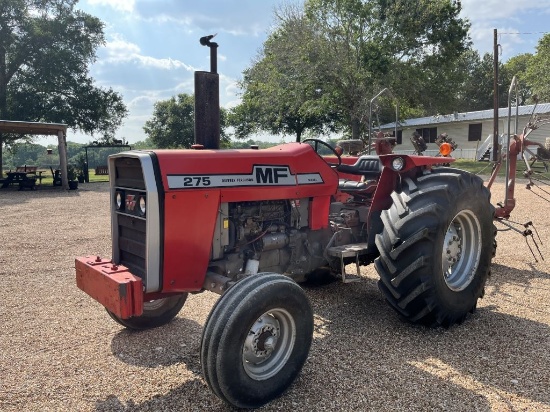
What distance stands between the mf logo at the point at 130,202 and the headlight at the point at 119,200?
97 mm

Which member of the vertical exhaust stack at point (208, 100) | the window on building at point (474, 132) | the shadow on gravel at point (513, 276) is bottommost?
the shadow on gravel at point (513, 276)

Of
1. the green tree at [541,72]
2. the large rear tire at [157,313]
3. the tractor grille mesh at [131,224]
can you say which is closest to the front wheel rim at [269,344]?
the tractor grille mesh at [131,224]

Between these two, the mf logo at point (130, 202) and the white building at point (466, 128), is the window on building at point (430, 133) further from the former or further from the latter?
the mf logo at point (130, 202)

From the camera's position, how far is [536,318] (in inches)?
149

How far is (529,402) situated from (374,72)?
18.9 m

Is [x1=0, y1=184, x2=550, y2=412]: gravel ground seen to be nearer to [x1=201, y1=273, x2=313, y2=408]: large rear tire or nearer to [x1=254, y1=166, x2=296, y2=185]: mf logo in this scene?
[x1=201, y1=273, x2=313, y2=408]: large rear tire

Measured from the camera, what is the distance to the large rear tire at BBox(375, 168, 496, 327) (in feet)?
10.7

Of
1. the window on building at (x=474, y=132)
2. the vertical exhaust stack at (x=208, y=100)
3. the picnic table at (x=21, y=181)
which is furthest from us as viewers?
the window on building at (x=474, y=132)

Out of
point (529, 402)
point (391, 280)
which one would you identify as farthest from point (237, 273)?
point (529, 402)

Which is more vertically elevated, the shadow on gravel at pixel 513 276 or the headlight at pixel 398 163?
the headlight at pixel 398 163

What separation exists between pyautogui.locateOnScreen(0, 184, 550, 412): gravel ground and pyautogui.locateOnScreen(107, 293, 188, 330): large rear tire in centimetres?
8

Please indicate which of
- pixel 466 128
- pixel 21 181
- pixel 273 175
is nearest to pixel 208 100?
pixel 273 175

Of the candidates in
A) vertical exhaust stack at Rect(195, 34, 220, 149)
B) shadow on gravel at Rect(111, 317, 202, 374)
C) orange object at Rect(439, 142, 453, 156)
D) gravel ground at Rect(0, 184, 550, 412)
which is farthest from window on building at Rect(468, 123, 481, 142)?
shadow on gravel at Rect(111, 317, 202, 374)

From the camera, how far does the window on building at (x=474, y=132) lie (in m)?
28.1
